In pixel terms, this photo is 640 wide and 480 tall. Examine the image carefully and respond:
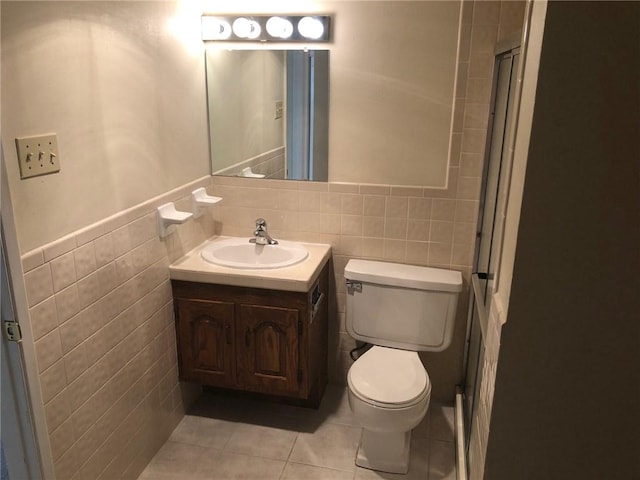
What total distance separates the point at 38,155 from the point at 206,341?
120cm

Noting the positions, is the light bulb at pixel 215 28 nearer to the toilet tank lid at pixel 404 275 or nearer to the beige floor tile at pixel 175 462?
the toilet tank lid at pixel 404 275

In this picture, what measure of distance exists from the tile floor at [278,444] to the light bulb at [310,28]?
181 centimetres

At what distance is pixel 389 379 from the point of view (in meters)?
2.22

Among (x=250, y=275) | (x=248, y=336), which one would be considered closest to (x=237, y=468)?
(x=248, y=336)

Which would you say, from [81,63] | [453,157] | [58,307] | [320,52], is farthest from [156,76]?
[453,157]

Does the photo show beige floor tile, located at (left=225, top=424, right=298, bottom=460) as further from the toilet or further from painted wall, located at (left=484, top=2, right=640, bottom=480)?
painted wall, located at (left=484, top=2, right=640, bottom=480)

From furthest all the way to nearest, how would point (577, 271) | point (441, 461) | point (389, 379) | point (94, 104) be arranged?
point (441, 461) < point (389, 379) < point (94, 104) < point (577, 271)

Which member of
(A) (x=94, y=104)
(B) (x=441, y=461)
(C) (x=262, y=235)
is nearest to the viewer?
(A) (x=94, y=104)

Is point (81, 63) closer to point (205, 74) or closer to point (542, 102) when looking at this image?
point (205, 74)

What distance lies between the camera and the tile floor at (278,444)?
2.26 metres

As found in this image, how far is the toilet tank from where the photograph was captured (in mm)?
2398

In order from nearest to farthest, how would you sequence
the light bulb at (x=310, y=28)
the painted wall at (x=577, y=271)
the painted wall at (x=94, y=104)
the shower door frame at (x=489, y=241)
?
the painted wall at (x=577, y=271) < the painted wall at (x=94, y=104) < the shower door frame at (x=489, y=241) < the light bulb at (x=310, y=28)

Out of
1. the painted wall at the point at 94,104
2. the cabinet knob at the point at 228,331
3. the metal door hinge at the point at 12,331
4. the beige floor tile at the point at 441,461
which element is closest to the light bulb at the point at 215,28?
the painted wall at the point at 94,104

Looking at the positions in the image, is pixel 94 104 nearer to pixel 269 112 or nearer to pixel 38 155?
pixel 38 155
